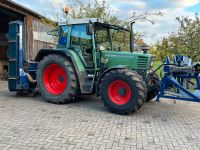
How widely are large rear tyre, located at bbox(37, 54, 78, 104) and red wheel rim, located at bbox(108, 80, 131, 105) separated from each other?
1104mm

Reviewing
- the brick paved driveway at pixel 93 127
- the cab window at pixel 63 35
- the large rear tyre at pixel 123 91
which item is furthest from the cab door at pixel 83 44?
the brick paved driveway at pixel 93 127

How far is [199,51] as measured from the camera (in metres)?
12.6

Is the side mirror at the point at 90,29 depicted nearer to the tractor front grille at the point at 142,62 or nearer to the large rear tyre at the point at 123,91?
the large rear tyre at the point at 123,91

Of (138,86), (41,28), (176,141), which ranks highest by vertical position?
(41,28)

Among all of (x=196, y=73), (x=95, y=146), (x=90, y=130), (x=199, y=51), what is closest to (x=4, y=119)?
(x=90, y=130)

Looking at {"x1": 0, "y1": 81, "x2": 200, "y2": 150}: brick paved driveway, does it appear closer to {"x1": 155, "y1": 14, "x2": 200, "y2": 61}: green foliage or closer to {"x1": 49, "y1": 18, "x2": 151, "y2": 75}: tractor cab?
{"x1": 49, "y1": 18, "x2": 151, "y2": 75}: tractor cab

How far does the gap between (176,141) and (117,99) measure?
219 cm

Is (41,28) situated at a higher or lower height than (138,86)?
higher

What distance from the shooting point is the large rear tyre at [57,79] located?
741 cm

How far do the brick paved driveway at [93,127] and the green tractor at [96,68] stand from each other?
14.7 inches

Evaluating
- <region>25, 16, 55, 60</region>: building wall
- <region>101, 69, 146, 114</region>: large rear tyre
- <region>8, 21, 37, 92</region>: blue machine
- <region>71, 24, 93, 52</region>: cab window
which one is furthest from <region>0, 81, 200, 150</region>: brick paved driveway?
<region>25, 16, 55, 60</region>: building wall

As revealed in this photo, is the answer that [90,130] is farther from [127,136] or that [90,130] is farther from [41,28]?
[41,28]

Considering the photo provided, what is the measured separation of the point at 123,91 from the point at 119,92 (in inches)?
4.4

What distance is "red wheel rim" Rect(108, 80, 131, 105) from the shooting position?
6.61 metres
